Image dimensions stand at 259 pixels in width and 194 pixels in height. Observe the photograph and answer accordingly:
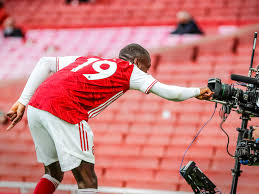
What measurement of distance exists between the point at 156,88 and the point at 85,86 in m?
0.31

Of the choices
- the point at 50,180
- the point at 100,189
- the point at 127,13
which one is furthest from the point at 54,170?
the point at 127,13

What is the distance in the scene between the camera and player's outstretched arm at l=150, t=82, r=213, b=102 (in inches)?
76.4

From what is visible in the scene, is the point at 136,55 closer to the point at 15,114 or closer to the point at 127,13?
the point at 15,114

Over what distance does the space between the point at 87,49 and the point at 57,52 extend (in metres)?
0.40

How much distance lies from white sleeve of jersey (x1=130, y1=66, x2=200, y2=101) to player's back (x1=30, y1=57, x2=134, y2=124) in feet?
0.10

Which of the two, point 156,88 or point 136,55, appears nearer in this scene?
point 156,88

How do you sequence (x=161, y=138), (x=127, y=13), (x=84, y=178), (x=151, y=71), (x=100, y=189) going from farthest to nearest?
(x=127, y=13), (x=151, y=71), (x=161, y=138), (x=100, y=189), (x=84, y=178)

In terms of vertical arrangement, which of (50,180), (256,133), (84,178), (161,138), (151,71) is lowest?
(161,138)

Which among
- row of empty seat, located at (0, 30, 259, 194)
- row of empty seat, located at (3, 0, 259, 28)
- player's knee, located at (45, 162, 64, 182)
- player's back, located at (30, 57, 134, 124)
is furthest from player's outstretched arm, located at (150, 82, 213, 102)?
row of empty seat, located at (3, 0, 259, 28)

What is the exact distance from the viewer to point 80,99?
1.97 metres

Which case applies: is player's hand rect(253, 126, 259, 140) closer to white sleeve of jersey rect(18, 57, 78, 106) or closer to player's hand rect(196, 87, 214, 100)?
player's hand rect(196, 87, 214, 100)

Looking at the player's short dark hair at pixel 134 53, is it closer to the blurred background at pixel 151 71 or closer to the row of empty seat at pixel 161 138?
the blurred background at pixel 151 71

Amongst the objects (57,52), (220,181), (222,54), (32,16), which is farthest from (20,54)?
(220,181)

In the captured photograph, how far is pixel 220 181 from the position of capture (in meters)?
3.68
